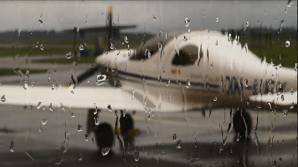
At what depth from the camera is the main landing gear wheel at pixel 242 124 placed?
169cm

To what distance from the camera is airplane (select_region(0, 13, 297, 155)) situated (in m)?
1.42

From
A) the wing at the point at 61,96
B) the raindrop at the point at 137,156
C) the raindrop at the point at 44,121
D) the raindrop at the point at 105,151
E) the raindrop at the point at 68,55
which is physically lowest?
the raindrop at the point at 137,156

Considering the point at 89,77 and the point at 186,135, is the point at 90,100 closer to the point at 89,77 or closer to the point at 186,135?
the point at 89,77

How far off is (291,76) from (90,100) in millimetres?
1089

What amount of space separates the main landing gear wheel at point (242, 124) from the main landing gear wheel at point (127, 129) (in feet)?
1.72

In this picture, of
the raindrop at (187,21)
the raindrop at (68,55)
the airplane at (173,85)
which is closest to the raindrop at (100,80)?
the airplane at (173,85)

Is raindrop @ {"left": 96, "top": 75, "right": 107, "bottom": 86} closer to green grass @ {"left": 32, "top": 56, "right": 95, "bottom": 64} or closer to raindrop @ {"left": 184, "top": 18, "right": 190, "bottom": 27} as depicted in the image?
green grass @ {"left": 32, "top": 56, "right": 95, "bottom": 64}

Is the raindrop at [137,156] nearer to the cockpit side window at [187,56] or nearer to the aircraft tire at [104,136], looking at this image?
the aircraft tire at [104,136]

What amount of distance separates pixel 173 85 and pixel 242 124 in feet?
1.38

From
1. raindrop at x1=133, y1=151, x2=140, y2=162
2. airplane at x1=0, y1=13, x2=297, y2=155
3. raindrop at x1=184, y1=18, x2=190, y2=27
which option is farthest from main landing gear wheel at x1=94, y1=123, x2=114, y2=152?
raindrop at x1=184, y1=18, x2=190, y2=27

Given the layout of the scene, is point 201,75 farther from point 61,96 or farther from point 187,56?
point 61,96

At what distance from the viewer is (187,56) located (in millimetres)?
1612

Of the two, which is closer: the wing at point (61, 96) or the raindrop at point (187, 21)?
the wing at point (61, 96)

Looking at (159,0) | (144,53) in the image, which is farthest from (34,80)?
(159,0)
